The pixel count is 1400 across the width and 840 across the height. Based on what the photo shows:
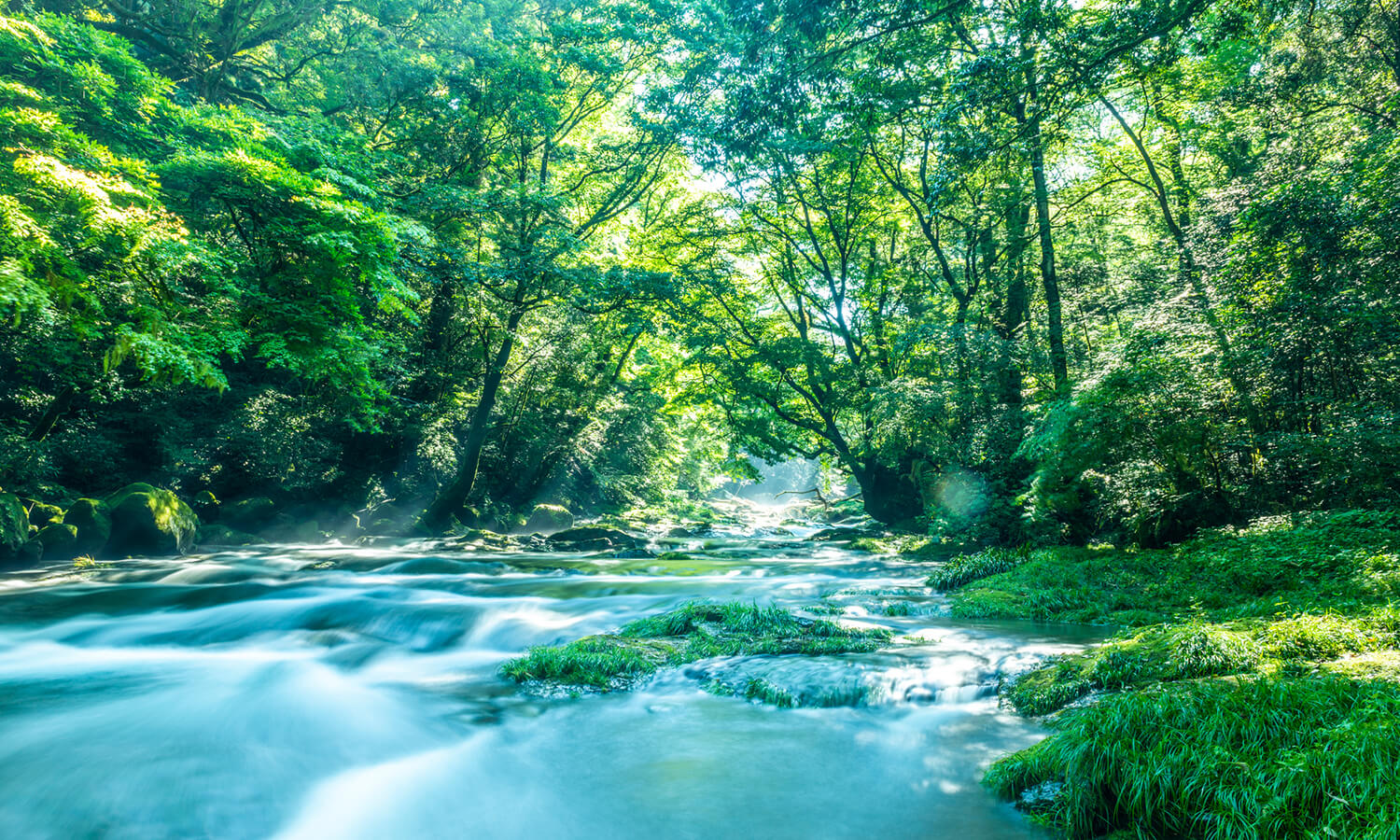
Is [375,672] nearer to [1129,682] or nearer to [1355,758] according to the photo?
[1129,682]

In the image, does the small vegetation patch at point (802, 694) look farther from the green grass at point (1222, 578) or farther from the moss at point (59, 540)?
the moss at point (59, 540)

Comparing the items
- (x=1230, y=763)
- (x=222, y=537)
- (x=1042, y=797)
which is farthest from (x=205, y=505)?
(x=1230, y=763)

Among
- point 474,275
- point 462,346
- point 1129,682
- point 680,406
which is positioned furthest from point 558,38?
point 1129,682

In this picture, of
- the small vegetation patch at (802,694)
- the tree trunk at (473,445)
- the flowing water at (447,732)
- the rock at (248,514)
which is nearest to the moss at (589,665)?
the flowing water at (447,732)

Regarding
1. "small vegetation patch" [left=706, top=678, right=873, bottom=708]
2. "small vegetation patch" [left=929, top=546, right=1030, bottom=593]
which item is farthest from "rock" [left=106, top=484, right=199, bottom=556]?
"small vegetation patch" [left=929, top=546, right=1030, bottom=593]

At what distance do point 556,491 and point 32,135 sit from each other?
22.6 m

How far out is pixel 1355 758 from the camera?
2.54 metres

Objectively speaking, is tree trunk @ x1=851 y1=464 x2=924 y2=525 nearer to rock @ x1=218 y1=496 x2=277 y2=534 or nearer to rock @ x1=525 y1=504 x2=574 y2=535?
rock @ x1=525 y1=504 x2=574 y2=535

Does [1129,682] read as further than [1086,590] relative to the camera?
No

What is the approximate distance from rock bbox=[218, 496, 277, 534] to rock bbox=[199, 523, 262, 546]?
31.2 inches

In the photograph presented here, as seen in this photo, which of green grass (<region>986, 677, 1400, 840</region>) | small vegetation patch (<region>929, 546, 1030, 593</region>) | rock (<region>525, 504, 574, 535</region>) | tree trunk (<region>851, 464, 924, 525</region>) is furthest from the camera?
rock (<region>525, 504, 574, 535</region>)

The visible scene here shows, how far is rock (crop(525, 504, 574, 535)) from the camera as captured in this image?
26577mm

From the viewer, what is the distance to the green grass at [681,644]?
5945 mm

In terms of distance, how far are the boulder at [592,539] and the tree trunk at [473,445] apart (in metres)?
3.99
